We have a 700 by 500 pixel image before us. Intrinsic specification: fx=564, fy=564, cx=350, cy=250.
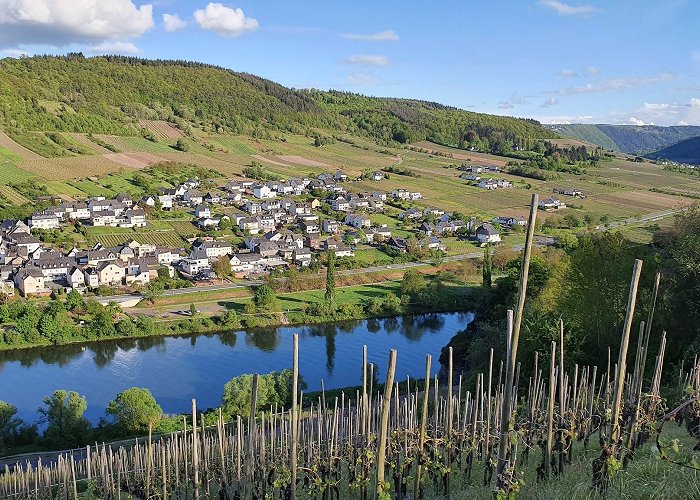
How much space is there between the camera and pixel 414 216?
4841cm

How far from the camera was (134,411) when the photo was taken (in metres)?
15.9

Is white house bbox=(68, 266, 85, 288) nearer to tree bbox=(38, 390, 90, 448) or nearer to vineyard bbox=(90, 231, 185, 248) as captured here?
vineyard bbox=(90, 231, 185, 248)

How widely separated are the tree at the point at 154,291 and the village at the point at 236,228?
88cm

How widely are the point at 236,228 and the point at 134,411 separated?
2861 cm

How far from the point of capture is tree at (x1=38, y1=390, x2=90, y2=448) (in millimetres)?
15359

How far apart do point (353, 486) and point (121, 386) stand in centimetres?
1649

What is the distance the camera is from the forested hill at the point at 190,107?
226 ft

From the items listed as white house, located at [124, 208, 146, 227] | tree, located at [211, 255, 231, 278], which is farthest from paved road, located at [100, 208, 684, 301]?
white house, located at [124, 208, 146, 227]

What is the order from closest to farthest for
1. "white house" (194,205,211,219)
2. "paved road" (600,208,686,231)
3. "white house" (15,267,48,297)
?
"white house" (15,267,48,297) < "paved road" (600,208,686,231) < "white house" (194,205,211,219)

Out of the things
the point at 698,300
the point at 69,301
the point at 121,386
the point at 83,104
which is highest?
the point at 83,104

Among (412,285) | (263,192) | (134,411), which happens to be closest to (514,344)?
(134,411)

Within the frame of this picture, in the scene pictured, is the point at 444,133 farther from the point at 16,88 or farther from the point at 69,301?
the point at 69,301

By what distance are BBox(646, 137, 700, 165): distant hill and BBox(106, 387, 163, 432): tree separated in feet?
367

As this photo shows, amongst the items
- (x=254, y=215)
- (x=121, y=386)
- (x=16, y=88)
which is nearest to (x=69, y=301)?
(x=121, y=386)
